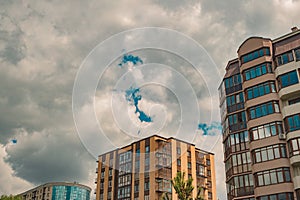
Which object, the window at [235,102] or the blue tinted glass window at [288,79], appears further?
the window at [235,102]

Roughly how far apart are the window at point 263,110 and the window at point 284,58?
525 cm

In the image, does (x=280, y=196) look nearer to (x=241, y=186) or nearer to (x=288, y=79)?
(x=241, y=186)

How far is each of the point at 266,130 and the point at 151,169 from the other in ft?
132

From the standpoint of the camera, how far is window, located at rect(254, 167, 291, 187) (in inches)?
1554

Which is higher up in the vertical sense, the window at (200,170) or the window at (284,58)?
the window at (284,58)

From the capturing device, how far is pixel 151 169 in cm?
7850

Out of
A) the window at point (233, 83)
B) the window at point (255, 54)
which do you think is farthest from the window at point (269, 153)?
the window at point (255, 54)

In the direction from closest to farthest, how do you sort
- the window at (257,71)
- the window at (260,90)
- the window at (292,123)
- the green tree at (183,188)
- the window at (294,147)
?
the green tree at (183,188), the window at (294,147), the window at (292,123), the window at (260,90), the window at (257,71)

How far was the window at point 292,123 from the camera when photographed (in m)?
40.2

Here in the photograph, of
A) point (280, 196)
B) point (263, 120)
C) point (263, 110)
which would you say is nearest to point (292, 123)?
point (263, 120)

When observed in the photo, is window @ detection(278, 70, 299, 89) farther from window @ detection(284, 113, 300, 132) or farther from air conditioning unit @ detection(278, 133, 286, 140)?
air conditioning unit @ detection(278, 133, 286, 140)

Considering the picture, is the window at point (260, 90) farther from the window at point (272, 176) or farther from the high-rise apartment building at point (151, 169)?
the high-rise apartment building at point (151, 169)

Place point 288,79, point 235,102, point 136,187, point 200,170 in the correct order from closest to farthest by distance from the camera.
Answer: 1. point 288,79
2. point 235,102
3. point 136,187
4. point 200,170

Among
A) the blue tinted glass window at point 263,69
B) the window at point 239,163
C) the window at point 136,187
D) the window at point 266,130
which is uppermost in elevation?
the blue tinted glass window at point 263,69
